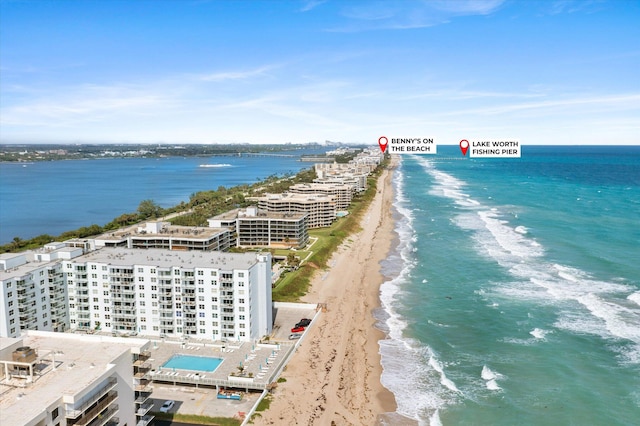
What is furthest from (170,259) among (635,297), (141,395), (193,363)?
(635,297)

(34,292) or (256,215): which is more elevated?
(256,215)

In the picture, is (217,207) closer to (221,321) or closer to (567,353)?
(221,321)

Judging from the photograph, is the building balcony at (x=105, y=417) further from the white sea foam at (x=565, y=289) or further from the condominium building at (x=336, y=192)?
the condominium building at (x=336, y=192)

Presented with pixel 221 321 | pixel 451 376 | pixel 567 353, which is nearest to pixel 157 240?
pixel 221 321

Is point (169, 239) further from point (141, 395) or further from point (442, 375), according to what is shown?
point (442, 375)

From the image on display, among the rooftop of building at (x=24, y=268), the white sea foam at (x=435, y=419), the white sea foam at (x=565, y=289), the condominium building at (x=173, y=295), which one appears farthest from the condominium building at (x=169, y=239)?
the white sea foam at (x=435, y=419)

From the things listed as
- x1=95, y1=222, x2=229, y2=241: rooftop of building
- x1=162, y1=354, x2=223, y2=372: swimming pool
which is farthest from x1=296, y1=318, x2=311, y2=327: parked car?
x1=95, y1=222, x2=229, y2=241: rooftop of building

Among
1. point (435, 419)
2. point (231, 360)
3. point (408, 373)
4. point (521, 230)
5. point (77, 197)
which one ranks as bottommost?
point (435, 419)
